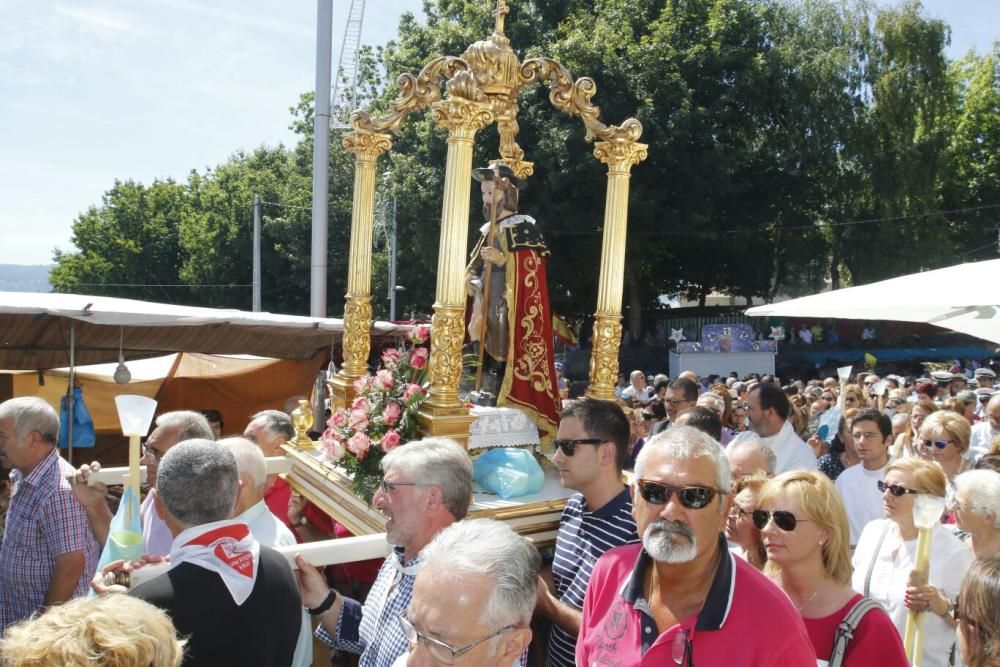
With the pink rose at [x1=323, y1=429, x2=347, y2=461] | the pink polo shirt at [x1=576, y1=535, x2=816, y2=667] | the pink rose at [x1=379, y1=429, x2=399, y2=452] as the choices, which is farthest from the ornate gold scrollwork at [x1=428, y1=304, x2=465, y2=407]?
the pink polo shirt at [x1=576, y1=535, x2=816, y2=667]

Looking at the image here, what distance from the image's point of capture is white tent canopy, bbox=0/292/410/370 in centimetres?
638

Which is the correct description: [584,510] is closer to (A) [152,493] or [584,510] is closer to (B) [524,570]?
(B) [524,570]

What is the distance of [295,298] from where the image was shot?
35.8 m

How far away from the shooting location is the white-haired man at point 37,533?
3.45 meters

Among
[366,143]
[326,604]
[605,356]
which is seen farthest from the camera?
[366,143]

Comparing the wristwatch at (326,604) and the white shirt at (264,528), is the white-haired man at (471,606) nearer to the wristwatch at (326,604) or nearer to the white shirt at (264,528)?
the wristwatch at (326,604)

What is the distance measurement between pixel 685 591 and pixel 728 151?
22.3 m

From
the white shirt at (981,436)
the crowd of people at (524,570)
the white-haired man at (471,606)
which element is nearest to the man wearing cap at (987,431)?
the white shirt at (981,436)

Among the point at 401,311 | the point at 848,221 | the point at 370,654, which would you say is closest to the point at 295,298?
the point at 401,311

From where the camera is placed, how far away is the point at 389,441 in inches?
176

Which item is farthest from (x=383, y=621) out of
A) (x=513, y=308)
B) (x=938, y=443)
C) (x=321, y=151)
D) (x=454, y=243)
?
(x=321, y=151)

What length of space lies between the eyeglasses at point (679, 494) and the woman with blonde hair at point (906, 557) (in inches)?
55.2

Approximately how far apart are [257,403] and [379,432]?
688cm

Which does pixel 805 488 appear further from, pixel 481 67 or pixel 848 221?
pixel 848 221
